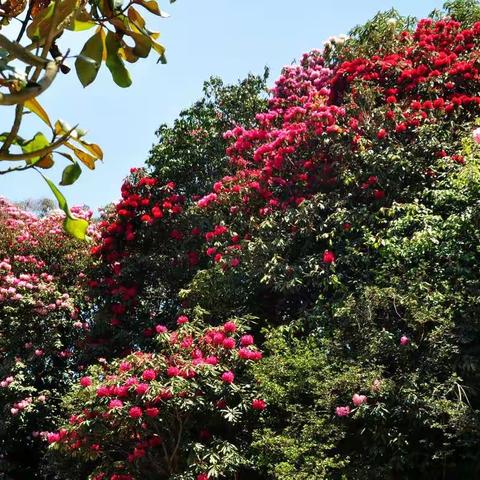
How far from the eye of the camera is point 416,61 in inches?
397

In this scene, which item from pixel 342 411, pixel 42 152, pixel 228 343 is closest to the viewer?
pixel 42 152

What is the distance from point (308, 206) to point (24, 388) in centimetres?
556

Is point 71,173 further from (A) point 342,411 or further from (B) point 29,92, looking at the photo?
(A) point 342,411

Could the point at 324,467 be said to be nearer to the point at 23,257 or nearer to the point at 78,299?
the point at 78,299

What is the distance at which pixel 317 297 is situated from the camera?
866 centimetres

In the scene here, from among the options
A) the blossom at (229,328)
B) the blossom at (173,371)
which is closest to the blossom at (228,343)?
the blossom at (229,328)

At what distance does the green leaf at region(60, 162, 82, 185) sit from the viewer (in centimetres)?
139

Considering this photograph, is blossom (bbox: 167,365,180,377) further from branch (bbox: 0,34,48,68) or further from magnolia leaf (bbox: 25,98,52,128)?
branch (bbox: 0,34,48,68)

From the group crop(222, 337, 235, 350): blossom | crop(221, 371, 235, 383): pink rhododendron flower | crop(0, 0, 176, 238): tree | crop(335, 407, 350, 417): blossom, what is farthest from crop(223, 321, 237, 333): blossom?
crop(0, 0, 176, 238): tree

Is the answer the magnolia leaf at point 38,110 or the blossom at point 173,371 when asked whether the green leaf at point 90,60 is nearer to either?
the magnolia leaf at point 38,110

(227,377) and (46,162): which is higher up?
(227,377)

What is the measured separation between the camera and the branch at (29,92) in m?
1.02

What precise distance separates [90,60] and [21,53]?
0.66 feet

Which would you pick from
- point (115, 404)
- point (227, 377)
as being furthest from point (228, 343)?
point (115, 404)
